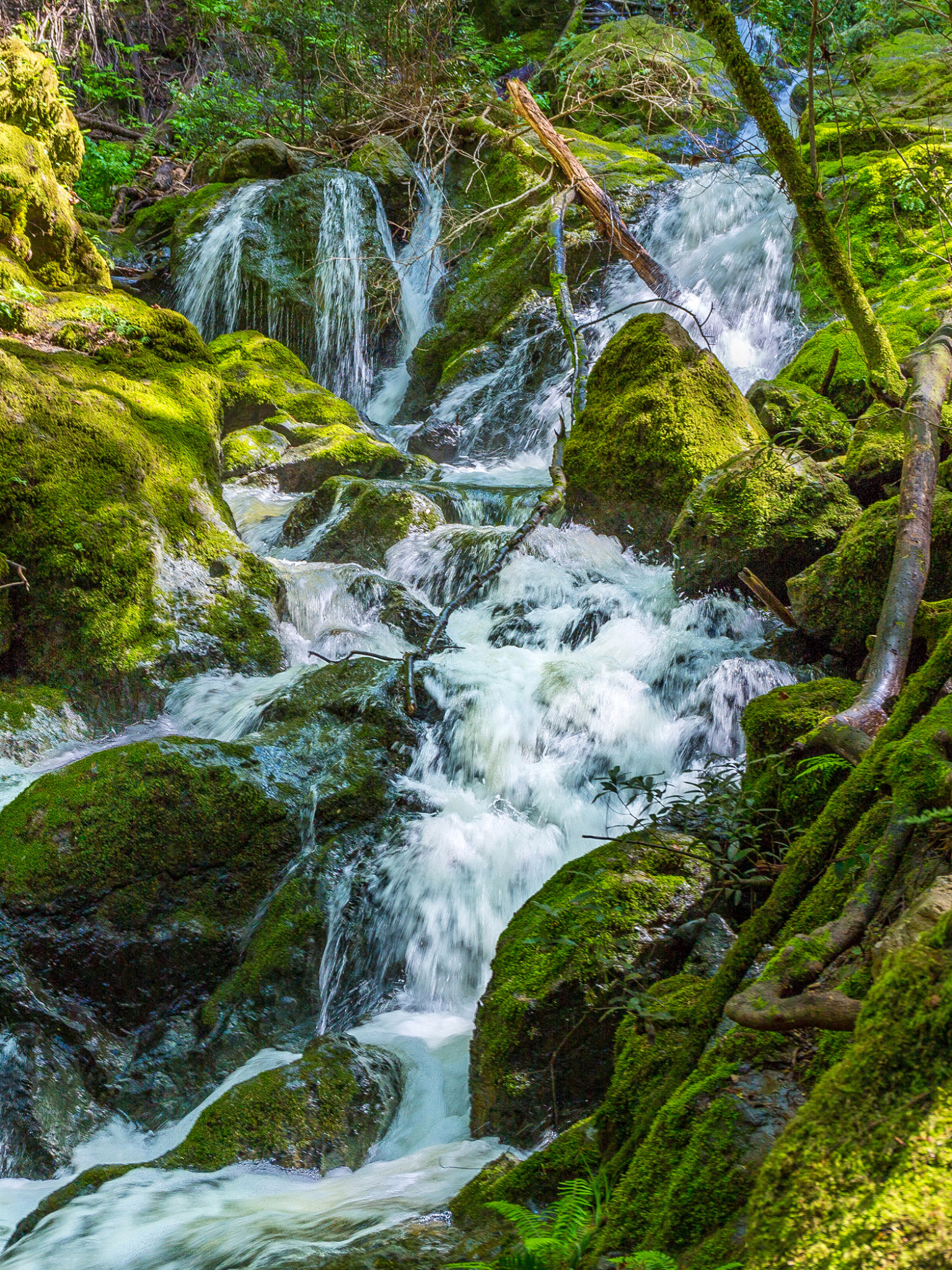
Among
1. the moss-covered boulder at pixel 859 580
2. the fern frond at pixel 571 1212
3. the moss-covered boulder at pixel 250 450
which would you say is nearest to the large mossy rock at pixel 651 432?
the moss-covered boulder at pixel 859 580

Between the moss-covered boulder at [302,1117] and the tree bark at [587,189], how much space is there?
9187mm

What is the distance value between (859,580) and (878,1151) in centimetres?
464

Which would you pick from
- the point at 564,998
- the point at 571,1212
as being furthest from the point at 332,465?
the point at 571,1212

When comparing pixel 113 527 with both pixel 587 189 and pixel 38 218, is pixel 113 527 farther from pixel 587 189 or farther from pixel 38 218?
pixel 587 189

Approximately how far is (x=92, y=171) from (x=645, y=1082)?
1989cm

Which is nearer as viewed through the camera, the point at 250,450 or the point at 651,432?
the point at 651,432

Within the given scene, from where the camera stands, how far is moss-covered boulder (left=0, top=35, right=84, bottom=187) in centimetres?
873

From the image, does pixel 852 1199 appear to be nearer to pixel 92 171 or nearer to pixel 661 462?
pixel 661 462

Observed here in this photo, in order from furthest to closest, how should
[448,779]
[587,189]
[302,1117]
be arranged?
[587,189] < [448,779] < [302,1117]

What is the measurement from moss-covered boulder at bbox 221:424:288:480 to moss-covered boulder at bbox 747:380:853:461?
19.1 feet

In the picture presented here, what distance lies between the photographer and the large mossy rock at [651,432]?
769cm

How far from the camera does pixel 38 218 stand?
337 inches

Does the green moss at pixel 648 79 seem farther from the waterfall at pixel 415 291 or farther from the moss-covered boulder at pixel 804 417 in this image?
A: the moss-covered boulder at pixel 804 417

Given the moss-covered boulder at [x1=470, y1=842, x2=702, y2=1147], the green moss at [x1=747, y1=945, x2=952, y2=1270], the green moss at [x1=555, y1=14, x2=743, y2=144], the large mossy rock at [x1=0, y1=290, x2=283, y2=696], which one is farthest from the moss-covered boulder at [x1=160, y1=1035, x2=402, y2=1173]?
the green moss at [x1=555, y1=14, x2=743, y2=144]
